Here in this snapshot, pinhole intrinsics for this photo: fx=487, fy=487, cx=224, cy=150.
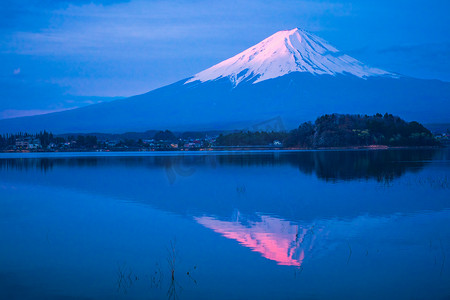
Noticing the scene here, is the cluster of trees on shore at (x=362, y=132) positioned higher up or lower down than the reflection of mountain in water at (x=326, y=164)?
higher up

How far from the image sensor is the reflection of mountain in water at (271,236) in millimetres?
10734

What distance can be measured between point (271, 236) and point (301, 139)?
12123 centimetres

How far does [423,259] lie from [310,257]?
92.3 inches

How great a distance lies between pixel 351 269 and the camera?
31.4 feet

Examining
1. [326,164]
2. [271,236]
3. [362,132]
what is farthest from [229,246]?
[362,132]

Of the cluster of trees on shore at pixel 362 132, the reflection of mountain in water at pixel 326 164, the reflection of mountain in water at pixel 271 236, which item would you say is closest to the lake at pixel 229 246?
the reflection of mountain in water at pixel 271 236

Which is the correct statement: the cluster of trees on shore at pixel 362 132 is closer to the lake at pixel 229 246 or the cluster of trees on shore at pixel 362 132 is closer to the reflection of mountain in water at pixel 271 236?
the lake at pixel 229 246

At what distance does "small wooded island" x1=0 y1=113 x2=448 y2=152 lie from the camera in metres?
117

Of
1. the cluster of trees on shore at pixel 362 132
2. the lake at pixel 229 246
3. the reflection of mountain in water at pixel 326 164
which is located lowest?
the lake at pixel 229 246

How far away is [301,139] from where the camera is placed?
132250mm

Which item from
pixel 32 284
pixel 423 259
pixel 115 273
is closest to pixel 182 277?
pixel 115 273

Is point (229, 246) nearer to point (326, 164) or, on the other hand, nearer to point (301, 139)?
point (326, 164)

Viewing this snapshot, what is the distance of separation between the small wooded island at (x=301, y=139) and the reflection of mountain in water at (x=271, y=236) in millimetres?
104068

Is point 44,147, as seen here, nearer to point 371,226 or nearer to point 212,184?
point 212,184
